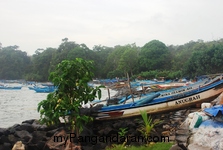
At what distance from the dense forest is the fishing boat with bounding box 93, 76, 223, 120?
55.0 feet

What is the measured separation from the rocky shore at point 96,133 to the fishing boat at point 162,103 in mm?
327

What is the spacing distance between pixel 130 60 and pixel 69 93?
43.7m

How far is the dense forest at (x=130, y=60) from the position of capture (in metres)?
32.6

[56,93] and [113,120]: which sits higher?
[56,93]

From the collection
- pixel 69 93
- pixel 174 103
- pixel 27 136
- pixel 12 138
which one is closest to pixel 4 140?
pixel 12 138

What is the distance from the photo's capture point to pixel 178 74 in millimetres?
38469

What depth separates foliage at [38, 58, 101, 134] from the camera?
5867 millimetres

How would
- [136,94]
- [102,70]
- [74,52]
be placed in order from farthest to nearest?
[102,70]
[74,52]
[136,94]

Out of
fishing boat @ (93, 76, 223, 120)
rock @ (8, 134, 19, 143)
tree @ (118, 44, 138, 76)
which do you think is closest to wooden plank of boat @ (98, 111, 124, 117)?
fishing boat @ (93, 76, 223, 120)

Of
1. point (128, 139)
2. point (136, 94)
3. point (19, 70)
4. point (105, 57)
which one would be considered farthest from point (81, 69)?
point (19, 70)

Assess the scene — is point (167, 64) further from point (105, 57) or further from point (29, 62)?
point (29, 62)

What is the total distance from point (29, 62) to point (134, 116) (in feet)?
242

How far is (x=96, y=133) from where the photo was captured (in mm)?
10242

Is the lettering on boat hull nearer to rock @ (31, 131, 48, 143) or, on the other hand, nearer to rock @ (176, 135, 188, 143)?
rock @ (176, 135, 188, 143)
